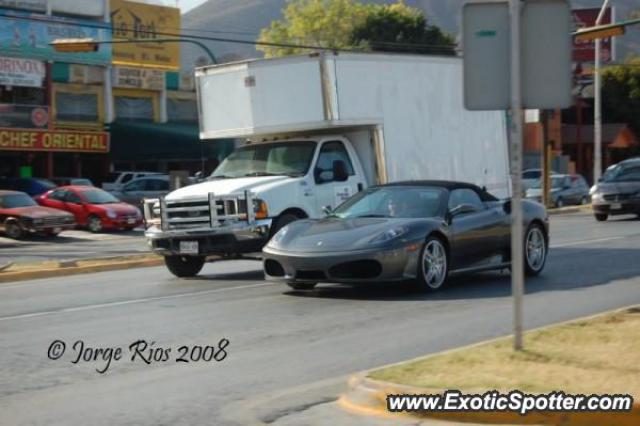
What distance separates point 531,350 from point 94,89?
144 ft

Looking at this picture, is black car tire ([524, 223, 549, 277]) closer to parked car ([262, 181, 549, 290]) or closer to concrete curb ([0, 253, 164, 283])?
parked car ([262, 181, 549, 290])

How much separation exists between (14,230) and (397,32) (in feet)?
143

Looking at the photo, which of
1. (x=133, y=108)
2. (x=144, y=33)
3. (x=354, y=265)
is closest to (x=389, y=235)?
(x=354, y=265)

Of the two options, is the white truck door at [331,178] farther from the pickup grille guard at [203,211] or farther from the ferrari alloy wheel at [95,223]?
the ferrari alloy wheel at [95,223]

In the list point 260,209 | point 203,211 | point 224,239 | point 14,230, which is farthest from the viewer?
point 14,230

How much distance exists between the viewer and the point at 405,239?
42.4 ft

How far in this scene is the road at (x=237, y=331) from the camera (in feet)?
25.6

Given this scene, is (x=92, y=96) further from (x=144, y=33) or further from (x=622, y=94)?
(x=622, y=94)

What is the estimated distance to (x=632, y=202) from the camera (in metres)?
28.3

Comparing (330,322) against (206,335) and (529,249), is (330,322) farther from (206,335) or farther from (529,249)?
(529,249)

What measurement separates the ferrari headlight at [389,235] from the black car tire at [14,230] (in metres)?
22.4

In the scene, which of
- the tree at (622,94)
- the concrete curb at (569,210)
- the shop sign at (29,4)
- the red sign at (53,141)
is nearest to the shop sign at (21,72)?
the shop sign at (29,4)

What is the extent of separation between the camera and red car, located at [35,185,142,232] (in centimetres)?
3506

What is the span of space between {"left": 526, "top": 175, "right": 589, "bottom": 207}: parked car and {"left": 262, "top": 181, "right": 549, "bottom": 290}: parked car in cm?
2742
